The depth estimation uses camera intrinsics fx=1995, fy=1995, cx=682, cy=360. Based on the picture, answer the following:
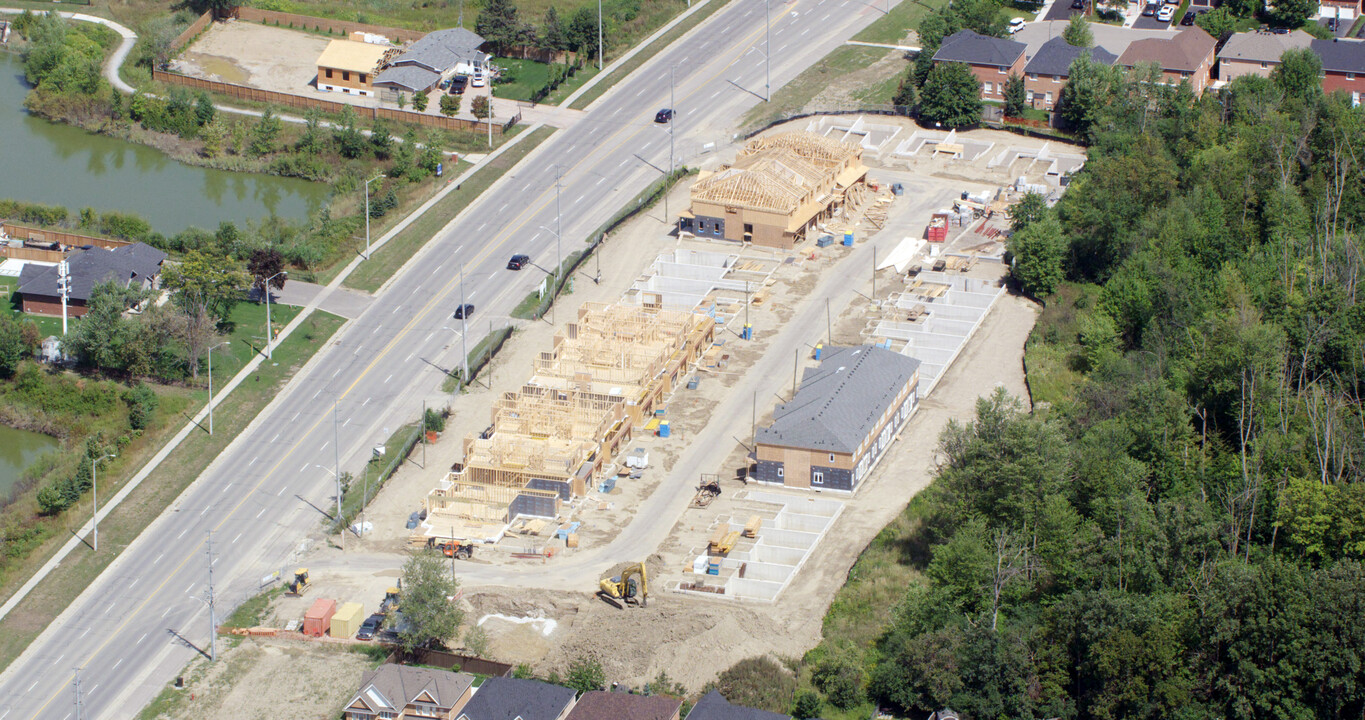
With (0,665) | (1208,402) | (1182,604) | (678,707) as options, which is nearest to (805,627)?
(678,707)

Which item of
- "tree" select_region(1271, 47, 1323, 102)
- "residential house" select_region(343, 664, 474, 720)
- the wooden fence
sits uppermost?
"tree" select_region(1271, 47, 1323, 102)

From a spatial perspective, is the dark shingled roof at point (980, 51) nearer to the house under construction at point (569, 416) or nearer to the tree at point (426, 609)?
the house under construction at point (569, 416)

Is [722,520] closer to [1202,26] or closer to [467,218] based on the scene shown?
[467,218]

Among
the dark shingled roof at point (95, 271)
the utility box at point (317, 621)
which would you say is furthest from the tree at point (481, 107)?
the utility box at point (317, 621)

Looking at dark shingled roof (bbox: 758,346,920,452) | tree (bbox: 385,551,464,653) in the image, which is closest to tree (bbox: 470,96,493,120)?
dark shingled roof (bbox: 758,346,920,452)

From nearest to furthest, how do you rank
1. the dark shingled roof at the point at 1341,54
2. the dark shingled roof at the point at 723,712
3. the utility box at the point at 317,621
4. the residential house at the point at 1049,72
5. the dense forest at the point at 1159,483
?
the dark shingled roof at the point at 723,712 < the dense forest at the point at 1159,483 < the utility box at the point at 317,621 < the dark shingled roof at the point at 1341,54 < the residential house at the point at 1049,72

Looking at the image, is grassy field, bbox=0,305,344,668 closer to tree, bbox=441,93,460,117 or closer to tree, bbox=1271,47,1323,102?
tree, bbox=441,93,460,117
